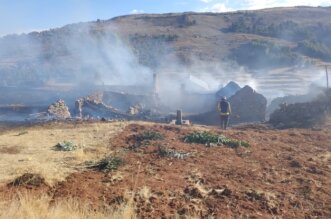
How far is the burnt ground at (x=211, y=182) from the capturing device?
7605mm

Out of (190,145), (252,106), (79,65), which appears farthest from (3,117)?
(79,65)

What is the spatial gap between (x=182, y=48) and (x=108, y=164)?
5089cm

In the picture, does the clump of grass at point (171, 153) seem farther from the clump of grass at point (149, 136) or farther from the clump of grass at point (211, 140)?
the clump of grass at point (149, 136)

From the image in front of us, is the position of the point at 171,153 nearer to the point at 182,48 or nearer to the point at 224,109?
the point at 224,109

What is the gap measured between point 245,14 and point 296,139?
235 feet

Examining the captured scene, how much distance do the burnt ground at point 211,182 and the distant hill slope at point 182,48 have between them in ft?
90.2

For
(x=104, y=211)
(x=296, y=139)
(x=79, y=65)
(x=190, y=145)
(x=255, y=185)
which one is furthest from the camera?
(x=79, y=65)

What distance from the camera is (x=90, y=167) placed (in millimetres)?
9828

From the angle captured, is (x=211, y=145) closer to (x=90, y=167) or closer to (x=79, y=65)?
(x=90, y=167)

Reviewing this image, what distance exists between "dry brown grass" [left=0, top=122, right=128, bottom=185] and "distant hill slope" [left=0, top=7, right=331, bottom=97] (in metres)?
26.1

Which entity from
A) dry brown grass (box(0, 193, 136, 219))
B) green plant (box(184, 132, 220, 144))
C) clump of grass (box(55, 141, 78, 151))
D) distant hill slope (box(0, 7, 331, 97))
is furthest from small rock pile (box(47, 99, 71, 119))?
distant hill slope (box(0, 7, 331, 97))

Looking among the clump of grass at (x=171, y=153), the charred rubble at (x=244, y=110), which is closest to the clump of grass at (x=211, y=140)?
the clump of grass at (x=171, y=153)

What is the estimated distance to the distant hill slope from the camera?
49.5 meters

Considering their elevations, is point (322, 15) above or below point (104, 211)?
above
